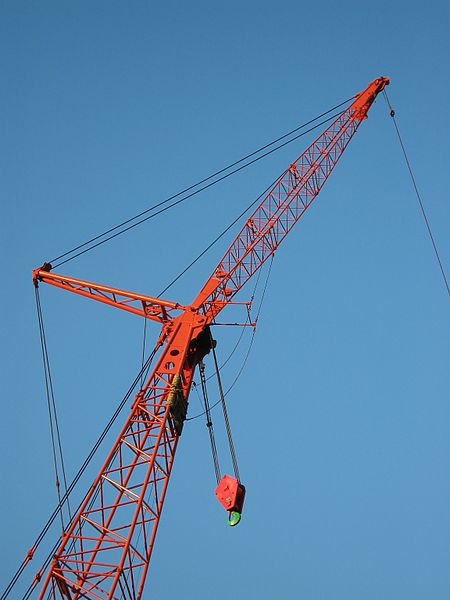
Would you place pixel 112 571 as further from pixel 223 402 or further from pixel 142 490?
pixel 223 402

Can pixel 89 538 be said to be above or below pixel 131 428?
below

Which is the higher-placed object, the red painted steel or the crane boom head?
the crane boom head

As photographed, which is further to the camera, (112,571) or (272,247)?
(272,247)

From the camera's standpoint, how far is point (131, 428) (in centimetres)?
4519

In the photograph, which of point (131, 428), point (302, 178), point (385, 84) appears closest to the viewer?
point (131, 428)

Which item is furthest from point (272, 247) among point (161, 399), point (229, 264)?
point (161, 399)

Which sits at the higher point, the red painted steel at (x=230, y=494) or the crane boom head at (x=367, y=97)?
the crane boom head at (x=367, y=97)

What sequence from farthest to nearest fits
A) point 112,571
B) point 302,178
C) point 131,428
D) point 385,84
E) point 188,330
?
1. point 385,84
2. point 302,178
3. point 188,330
4. point 131,428
5. point 112,571

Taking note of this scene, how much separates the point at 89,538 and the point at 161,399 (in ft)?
25.8

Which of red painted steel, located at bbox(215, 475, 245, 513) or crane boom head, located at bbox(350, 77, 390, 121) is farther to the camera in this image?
crane boom head, located at bbox(350, 77, 390, 121)

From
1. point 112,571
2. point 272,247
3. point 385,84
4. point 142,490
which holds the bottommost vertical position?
point 112,571

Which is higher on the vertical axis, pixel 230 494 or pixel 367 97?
pixel 367 97

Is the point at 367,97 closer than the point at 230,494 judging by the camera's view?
No

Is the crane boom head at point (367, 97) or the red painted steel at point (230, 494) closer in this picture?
the red painted steel at point (230, 494)
